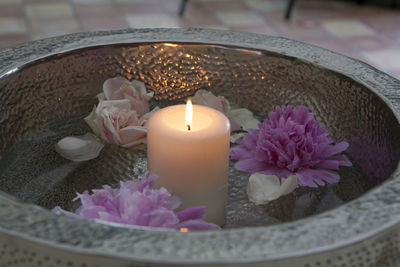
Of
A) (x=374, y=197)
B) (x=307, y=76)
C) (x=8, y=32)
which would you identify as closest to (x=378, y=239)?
(x=374, y=197)

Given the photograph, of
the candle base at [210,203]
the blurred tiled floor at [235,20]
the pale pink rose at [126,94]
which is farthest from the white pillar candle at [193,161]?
the blurred tiled floor at [235,20]

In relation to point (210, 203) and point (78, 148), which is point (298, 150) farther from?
point (78, 148)

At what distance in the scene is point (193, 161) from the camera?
1.64 feet

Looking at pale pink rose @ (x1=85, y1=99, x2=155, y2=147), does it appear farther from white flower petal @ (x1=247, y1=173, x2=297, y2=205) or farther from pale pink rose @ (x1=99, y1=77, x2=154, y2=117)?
white flower petal @ (x1=247, y1=173, x2=297, y2=205)

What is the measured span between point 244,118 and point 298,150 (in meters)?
0.11

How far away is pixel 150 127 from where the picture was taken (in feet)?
1.70

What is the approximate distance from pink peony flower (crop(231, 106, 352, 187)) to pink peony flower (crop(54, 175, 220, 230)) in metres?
0.12

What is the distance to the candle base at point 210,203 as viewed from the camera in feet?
1.66

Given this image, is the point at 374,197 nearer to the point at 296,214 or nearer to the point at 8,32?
the point at 296,214

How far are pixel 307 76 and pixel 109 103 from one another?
0.21 m

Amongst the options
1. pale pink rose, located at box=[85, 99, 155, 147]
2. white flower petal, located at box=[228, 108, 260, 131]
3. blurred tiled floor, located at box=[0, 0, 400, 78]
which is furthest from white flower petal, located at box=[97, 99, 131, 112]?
blurred tiled floor, located at box=[0, 0, 400, 78]

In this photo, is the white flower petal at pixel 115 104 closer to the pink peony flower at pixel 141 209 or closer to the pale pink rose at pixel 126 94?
the pale pink rose at pixel 126 94

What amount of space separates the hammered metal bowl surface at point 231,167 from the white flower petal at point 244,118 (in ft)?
0.05

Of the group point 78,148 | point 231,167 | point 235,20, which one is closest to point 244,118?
point 231,167
